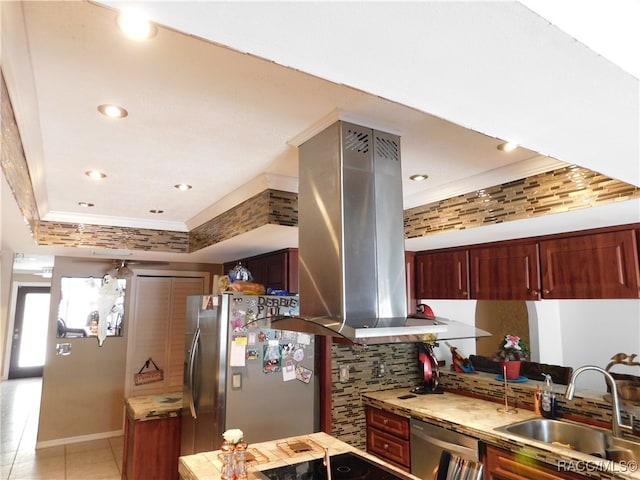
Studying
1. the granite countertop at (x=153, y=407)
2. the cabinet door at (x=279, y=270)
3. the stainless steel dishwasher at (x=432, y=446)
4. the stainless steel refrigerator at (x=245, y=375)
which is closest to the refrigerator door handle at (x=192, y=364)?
the stainless steel refrigerator at (x=245, y=375)

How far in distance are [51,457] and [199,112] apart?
15.1 feet

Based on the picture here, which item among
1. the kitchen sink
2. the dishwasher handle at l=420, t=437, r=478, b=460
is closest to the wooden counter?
the dishwasher handle at l=420, t=437, r=478, b=460

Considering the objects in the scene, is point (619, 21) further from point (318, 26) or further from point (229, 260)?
point (229, 260)

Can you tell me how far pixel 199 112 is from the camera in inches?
69.5

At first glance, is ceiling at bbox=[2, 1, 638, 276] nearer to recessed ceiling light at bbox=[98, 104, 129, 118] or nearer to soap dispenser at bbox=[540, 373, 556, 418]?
recessed ceiling light at bbox=[98, 104, 129, 118]

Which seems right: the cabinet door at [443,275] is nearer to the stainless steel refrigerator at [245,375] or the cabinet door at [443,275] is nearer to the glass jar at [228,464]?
the stainless steel refrigerator at [245,375]

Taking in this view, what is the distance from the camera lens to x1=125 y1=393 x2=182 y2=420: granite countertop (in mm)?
3482

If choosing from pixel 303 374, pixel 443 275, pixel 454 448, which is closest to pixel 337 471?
pixel 454 448

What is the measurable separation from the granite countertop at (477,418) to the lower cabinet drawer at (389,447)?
221 millimetres

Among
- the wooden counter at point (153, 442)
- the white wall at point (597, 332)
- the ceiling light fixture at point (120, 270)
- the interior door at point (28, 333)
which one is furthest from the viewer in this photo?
the interior door at point (28, 333)

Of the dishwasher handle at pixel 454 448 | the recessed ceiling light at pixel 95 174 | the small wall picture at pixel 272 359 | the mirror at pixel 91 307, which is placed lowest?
the dishwasher handle at pixel 454 448

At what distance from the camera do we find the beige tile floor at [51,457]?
13.2 feet

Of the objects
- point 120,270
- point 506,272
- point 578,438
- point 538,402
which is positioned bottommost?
point 578,438

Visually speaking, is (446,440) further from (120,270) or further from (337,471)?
(120,270)
